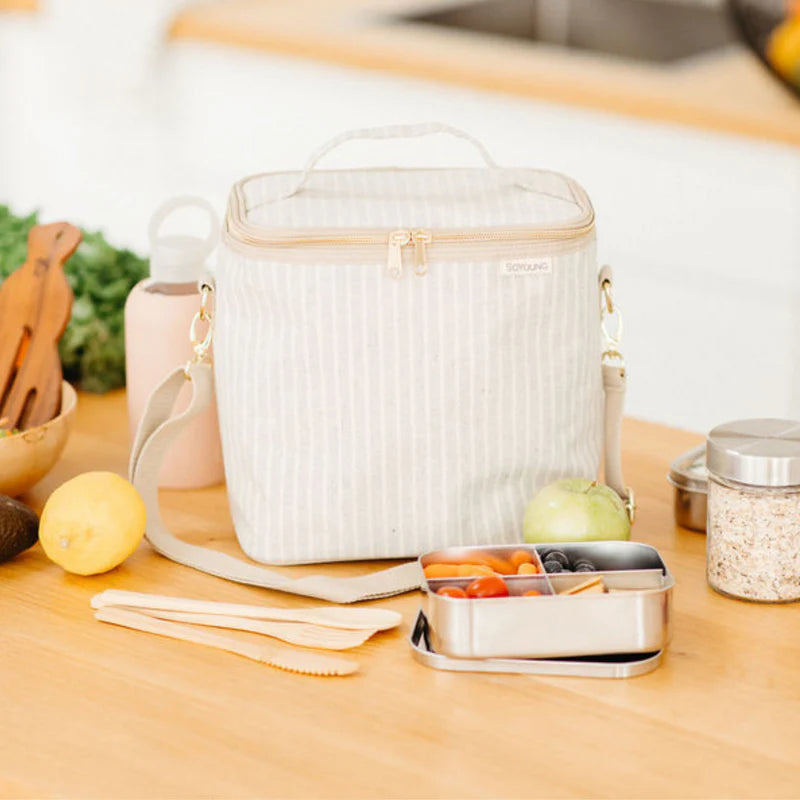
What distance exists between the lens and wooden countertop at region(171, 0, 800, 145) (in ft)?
7.13

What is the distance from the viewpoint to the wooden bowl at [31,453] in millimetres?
1254

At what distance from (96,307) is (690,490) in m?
0.67

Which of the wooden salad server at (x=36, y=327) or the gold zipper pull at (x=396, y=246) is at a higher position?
the gold zipper pull at (x=396, y=246)

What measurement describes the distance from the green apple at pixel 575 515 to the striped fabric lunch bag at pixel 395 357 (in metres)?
0.07

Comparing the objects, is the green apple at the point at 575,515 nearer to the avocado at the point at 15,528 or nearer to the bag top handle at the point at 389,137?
the bag top handle at the point at 389,137

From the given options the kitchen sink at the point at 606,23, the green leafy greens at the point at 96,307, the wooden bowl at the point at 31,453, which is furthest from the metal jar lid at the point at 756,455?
the kitchen sink at the point at 606,23

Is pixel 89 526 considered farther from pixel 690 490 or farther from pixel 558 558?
pixel 690 490

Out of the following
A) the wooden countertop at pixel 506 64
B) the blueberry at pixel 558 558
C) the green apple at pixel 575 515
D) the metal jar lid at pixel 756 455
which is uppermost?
the wooden countertop at pixel 506 64

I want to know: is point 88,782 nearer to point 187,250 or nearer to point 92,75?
point 187,250

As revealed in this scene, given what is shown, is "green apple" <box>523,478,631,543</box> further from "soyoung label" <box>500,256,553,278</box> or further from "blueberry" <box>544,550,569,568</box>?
"soyoung label" <box>500,256,553,278</box>

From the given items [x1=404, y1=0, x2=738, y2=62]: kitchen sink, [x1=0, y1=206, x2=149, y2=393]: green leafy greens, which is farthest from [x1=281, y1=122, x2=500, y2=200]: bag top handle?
[x1=404, y1=0, x2=738, y2=62]: kitchen sink

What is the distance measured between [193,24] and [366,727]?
1.97m

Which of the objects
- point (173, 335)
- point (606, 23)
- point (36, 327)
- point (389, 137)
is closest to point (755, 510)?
point (389, 137)

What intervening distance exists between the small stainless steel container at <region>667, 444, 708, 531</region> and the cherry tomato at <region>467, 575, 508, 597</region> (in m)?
0.28
